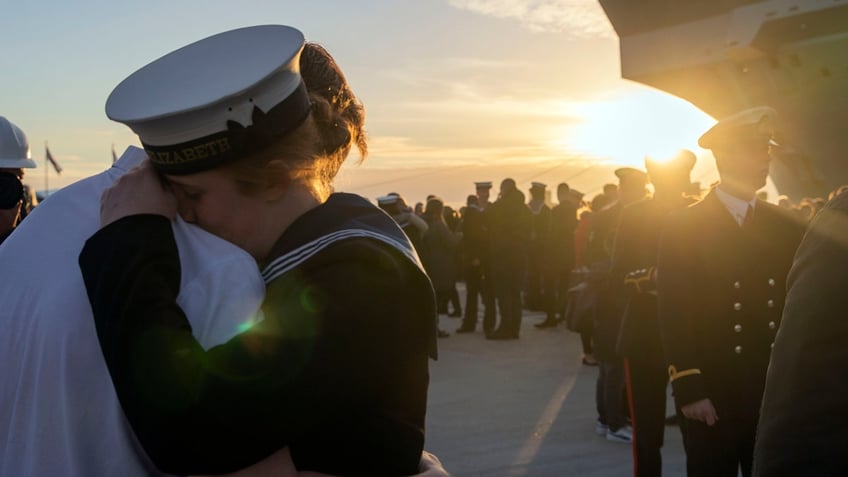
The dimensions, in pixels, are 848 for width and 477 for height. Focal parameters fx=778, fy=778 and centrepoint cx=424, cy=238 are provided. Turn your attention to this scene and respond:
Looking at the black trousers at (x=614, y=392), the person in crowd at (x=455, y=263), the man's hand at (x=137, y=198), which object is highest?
the man's hand at (x=137, y=198)

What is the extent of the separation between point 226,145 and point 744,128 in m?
2.94

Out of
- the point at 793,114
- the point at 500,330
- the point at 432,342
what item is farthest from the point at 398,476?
the point at 793,114

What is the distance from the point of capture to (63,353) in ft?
3.73

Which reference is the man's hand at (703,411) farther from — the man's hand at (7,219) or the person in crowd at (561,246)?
the person in crowd at (561,246)

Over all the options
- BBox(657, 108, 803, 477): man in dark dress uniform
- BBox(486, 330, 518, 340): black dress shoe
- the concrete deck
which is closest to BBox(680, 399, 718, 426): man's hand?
BBox(657, 108, 803, 477): man in dark dress uniform

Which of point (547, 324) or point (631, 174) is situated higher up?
point (631, 174)

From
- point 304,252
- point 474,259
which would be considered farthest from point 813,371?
point 474,259

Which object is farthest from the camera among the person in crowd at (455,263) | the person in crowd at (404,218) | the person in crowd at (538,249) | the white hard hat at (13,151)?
the person in crowd at (455,263)

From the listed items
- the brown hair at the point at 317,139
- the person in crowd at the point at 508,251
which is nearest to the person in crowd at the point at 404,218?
the person in crowd at the point at 508,251

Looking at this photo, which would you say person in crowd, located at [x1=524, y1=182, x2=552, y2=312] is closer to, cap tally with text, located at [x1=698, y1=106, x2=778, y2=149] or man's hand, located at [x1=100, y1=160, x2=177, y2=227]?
cap tally with text, located at [x1=698, y1=106, x2=778, y2=149]

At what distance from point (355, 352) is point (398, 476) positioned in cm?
25

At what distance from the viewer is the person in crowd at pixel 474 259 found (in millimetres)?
12133

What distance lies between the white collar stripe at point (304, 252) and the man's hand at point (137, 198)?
0.63 ft

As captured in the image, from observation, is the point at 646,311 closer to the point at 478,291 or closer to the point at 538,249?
the point at 478,291
